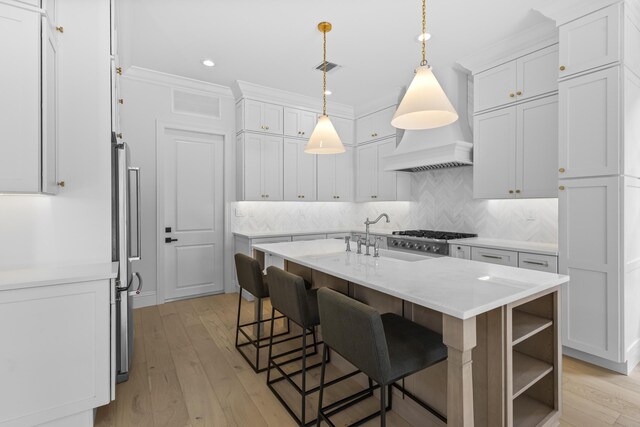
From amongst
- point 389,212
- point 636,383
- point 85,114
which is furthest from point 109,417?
point 389,212

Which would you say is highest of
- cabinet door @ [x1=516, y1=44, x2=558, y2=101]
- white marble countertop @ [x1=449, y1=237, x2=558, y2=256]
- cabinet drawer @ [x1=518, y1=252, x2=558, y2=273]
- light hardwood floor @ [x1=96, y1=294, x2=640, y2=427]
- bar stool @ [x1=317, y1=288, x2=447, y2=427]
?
cabinet door @ [x1=516, y1=44, x2=558, y2=101]

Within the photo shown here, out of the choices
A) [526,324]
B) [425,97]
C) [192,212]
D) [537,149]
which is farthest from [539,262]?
[192,212]

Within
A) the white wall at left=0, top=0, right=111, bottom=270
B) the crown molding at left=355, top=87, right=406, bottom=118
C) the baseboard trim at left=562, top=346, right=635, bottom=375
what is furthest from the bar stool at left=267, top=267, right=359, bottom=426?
the crown molding at left=355, top=87, right=406, bottom=118

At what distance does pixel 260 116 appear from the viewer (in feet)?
15.0

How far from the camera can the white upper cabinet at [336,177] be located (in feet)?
17.2

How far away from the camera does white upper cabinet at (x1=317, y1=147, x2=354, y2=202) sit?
5230mm

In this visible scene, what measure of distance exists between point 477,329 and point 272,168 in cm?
361

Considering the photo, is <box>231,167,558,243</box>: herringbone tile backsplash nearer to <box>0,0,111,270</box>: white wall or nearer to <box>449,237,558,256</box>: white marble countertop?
<box>449,237,558,256</box>: white marble countertop

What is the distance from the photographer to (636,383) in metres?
2.33

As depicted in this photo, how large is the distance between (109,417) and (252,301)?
2.32 m

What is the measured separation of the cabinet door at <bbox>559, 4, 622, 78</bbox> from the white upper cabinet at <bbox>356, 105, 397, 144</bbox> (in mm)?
2308

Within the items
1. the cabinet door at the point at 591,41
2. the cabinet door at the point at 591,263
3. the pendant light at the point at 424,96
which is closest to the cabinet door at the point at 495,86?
the cabinet door at the point at 591,41

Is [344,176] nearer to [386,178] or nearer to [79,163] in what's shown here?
[386,178]

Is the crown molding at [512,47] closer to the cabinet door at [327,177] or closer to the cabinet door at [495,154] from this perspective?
the cabinet door at [495,154]
